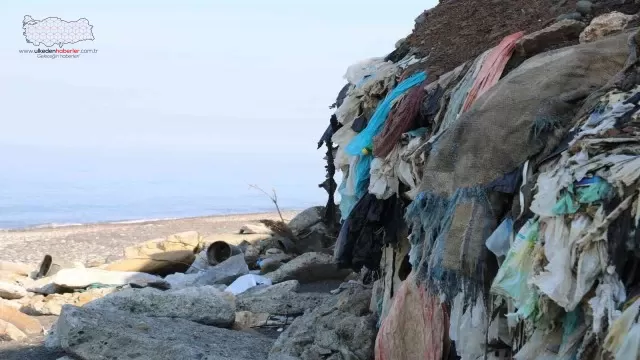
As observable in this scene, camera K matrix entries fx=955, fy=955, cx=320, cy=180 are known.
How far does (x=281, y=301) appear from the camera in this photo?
9.99m

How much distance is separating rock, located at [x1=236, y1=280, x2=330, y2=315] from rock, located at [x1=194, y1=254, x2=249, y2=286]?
1720 mm

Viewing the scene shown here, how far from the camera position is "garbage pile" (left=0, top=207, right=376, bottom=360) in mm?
7445

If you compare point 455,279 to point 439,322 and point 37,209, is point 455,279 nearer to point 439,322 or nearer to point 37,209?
point 439,322

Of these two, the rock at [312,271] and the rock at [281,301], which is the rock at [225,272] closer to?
the rock at [312,271]

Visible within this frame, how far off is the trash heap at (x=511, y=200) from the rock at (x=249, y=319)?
1.81 metres

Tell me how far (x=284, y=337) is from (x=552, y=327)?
148 inches

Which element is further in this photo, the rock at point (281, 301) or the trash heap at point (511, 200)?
the rock at point (281, 301)

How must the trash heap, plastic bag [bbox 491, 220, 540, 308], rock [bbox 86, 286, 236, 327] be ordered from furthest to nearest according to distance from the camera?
rock [bbox 86, 286, 236, 327] < plastic bag [bbox 491, 220, 540, 308] < the trash heap

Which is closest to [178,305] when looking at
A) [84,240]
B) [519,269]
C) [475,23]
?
[475,23]

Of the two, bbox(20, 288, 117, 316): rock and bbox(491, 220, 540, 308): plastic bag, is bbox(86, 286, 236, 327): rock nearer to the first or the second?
bbox(20, 288, 117, 316): rock

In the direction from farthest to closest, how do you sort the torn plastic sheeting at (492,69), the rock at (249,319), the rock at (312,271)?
the rock at (312,271)
the rock at (249,319)
the torn plastic sheeting at (492,69)

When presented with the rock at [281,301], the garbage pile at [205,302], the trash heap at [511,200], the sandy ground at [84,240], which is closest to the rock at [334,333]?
the garbage pile at [205,302]

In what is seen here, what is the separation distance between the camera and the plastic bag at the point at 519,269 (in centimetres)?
470

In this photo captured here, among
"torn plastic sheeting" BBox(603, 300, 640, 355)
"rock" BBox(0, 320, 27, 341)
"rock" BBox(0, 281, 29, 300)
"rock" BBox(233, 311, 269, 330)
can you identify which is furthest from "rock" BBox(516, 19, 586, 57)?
"rock" BBox(0, 281, 29, 300)
